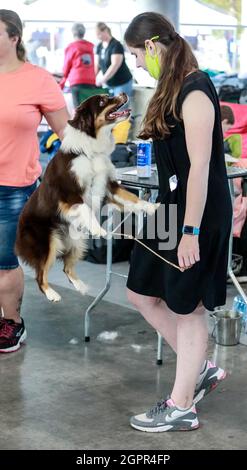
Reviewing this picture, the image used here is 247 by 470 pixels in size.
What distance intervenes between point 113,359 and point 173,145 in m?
1.56

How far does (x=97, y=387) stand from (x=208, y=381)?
588 mm

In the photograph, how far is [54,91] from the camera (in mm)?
3980

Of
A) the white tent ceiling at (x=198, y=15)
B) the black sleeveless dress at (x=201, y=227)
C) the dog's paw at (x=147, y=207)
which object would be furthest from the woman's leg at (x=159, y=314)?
the white tent ceiling at (x=198, y=15)

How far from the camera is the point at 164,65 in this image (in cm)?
299

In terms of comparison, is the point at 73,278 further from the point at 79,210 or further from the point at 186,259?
the point at 186,259

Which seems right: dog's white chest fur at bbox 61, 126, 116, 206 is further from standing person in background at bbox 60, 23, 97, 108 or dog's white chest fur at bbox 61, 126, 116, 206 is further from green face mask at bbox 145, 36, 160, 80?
standing person in background at bbox 60, 23, 97, 108

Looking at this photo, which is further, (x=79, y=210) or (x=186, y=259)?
(x=79, y=210)

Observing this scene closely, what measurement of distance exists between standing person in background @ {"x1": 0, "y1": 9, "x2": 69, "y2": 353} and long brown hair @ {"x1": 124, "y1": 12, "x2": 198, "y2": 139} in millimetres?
936

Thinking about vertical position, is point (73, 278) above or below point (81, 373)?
above

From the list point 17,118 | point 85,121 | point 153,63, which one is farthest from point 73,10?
point 153,63

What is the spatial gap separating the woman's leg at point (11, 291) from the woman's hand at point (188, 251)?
1437 mm

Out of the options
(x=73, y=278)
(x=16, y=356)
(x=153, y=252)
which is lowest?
(x=16, y=356)

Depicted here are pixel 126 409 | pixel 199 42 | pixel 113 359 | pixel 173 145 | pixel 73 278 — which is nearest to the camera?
pixel 173 145

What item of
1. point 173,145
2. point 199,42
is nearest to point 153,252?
point 173,145
